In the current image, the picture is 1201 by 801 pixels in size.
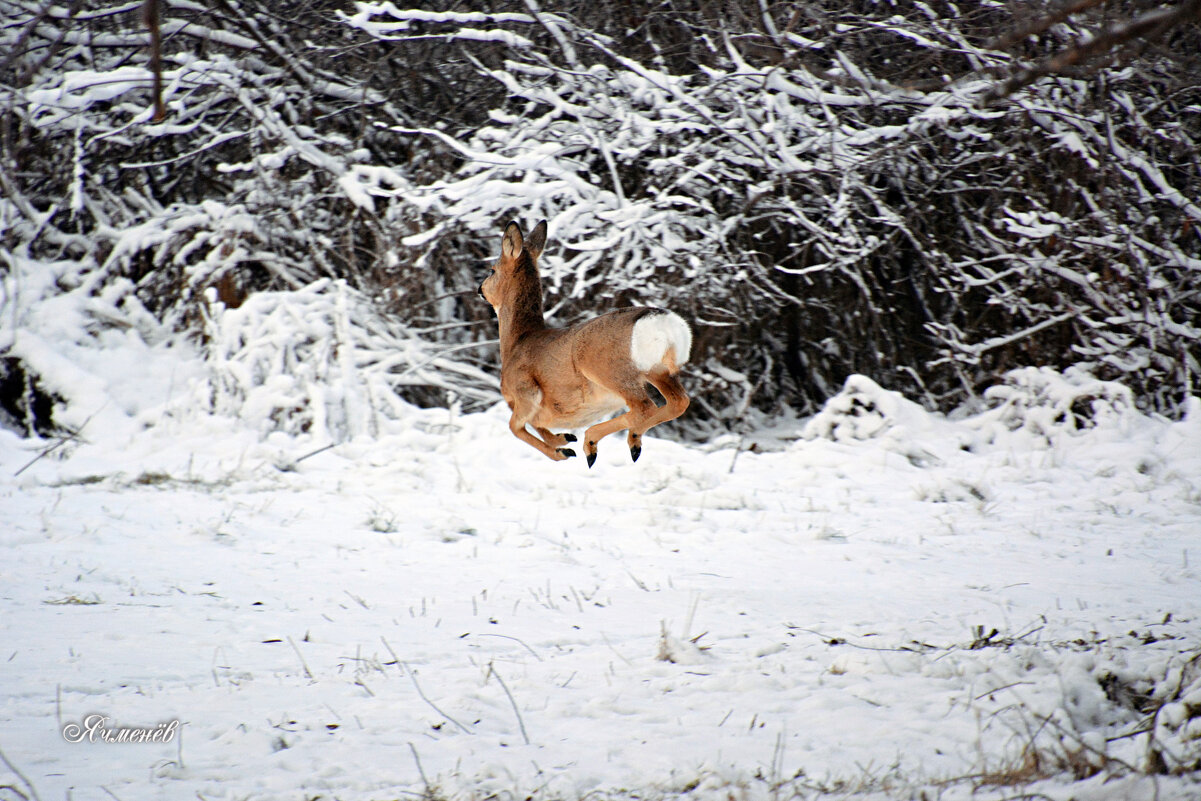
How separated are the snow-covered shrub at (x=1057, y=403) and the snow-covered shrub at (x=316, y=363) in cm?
507

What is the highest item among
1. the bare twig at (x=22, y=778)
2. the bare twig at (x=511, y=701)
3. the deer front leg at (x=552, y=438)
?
the deer front leg at (x=552, y=438)

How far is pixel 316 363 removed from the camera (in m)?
10.2

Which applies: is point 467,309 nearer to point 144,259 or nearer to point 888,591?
point 144,259

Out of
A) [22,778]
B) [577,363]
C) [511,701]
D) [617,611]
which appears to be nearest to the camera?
[577,363]

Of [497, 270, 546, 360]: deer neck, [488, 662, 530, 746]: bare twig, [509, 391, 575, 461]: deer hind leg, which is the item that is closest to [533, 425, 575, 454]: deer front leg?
[509, 391, 575, 461]: deer hind leg

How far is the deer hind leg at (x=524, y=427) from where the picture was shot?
208cm

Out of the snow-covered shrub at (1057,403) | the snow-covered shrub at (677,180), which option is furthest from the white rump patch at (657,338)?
the snow-covered shrub at (1057,403)

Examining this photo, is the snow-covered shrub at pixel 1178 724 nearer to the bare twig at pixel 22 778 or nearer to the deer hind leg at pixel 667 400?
the deer hind leg at pixel 667 400

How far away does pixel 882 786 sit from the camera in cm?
305

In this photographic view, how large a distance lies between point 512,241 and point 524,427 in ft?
1.31

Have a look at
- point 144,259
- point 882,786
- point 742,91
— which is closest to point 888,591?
point 882,786

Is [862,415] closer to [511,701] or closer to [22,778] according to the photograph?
[511,701]

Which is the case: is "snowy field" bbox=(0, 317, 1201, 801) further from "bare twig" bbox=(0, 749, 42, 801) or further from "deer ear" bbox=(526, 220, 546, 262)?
"deer ear" bbox=(526, 220, 546, 262)

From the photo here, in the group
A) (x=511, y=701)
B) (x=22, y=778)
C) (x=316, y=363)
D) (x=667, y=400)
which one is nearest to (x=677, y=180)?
(x=316, y=363)
